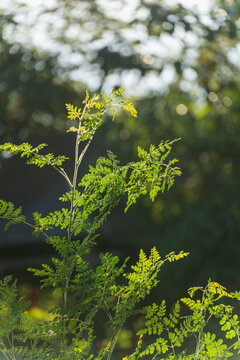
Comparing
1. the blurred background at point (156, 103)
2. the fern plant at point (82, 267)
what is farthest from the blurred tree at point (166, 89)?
the fern plant at point (82, 267)

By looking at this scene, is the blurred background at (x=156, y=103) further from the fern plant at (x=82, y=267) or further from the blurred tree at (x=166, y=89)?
the fern plant at (x=82, y=267)

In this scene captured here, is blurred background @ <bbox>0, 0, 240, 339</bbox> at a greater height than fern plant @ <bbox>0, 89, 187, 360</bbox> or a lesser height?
lesser

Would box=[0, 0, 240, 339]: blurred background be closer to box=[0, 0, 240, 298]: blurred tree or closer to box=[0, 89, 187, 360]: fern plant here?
box=[0, 0, 240, 298]: blurred tree

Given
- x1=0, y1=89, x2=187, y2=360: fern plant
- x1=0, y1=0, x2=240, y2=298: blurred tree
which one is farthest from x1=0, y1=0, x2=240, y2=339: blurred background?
x1=0, y1=89, x2=187, y2=360: fern plant

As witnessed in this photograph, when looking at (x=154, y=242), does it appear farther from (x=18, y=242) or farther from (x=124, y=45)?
(x=124, y=45)

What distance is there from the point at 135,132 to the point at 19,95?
1.72 m

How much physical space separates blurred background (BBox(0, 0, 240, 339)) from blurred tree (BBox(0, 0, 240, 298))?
12mm

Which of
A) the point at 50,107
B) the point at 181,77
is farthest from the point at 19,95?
the point at 181,77

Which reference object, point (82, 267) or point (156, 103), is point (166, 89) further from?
point (82, 267)

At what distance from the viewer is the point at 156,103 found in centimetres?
568

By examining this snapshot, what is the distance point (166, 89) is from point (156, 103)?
0.23m

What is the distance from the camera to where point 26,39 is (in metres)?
6.31

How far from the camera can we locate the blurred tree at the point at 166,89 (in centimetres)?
554

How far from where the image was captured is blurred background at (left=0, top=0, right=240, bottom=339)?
5543 millimetres
